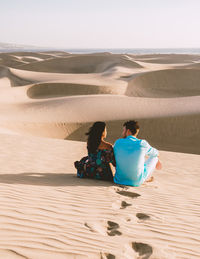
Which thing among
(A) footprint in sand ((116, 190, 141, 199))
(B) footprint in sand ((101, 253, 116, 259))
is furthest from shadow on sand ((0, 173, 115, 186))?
(B) footprint in sand ((101, 253, 116, 259))

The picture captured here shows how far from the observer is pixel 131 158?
4.96m

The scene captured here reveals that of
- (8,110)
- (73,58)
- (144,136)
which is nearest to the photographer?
(144,136)

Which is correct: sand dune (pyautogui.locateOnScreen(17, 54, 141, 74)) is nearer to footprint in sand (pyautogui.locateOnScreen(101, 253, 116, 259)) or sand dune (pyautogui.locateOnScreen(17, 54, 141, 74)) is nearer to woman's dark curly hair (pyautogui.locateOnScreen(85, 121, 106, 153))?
woman's dark curly hair (pyautogui.locateOnScreen(85, 121, 106, 153))

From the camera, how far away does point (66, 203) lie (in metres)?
4.17

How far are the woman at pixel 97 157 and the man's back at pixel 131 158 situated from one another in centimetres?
21

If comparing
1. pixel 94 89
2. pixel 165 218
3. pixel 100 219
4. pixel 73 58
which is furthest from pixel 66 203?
pixel 73 58

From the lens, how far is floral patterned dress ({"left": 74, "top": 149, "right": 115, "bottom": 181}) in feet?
17.2

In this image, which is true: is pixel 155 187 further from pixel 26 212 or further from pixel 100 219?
pixel 26 212

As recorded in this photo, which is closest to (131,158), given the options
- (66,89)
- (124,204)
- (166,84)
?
(124,204)

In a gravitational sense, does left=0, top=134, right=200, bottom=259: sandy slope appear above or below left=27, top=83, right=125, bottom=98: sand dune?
below

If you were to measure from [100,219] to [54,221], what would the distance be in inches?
21.2

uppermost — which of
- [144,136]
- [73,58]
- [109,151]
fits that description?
[73,58]

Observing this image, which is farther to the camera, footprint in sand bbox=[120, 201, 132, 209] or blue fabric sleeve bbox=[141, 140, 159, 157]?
blue fabric sleeve bbox=[141, 140, 159, 157]

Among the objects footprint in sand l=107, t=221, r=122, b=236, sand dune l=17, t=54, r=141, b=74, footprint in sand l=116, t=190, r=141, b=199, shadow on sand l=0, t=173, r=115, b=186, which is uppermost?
sand dune l=17, t=54, r=141, b=74
